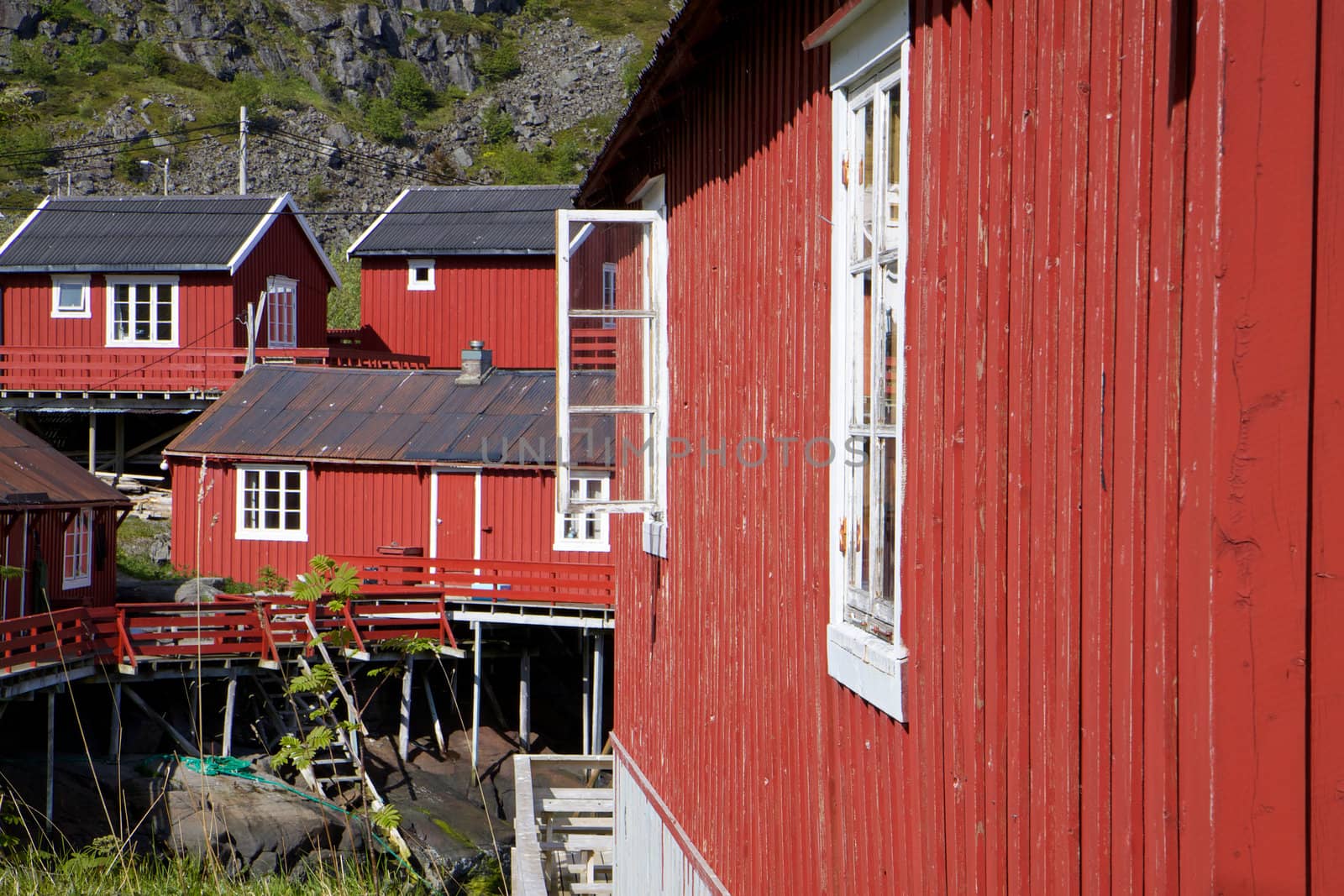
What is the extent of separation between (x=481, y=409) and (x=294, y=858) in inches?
376

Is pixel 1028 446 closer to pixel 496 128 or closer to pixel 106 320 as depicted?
pixel 106 320

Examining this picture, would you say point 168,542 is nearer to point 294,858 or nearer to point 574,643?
point 574,643

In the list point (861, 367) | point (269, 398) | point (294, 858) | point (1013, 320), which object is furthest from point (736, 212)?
point (269, 398)

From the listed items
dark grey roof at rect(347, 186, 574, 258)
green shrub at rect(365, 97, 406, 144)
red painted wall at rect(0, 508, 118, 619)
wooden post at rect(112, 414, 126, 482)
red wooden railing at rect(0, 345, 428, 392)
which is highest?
green shrub at rect(365, 97, 406, 144)

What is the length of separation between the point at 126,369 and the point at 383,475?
33.4 feet

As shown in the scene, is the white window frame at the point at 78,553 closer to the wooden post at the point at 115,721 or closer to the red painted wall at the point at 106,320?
the wooden post at the point at 115,721

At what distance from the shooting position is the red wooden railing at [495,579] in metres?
20.8

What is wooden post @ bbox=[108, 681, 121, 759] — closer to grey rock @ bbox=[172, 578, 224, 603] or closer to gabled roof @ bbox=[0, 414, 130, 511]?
grey rock @ bbox=[172, 578, 224, 603]

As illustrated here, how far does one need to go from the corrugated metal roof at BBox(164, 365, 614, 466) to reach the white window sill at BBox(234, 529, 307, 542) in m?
1.38

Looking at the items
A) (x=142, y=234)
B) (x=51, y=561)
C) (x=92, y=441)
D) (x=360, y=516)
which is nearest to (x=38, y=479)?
(x=51, y=561)

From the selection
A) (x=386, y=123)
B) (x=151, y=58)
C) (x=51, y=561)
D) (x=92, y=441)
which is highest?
(x=151, y=58)

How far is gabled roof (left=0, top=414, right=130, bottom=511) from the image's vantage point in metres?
18.1

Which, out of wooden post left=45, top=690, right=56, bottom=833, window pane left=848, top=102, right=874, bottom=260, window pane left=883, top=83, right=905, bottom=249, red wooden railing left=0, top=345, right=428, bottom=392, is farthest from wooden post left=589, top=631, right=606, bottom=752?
window pane left=883, top=83, right=905, bottom=249

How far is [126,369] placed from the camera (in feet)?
98.5
